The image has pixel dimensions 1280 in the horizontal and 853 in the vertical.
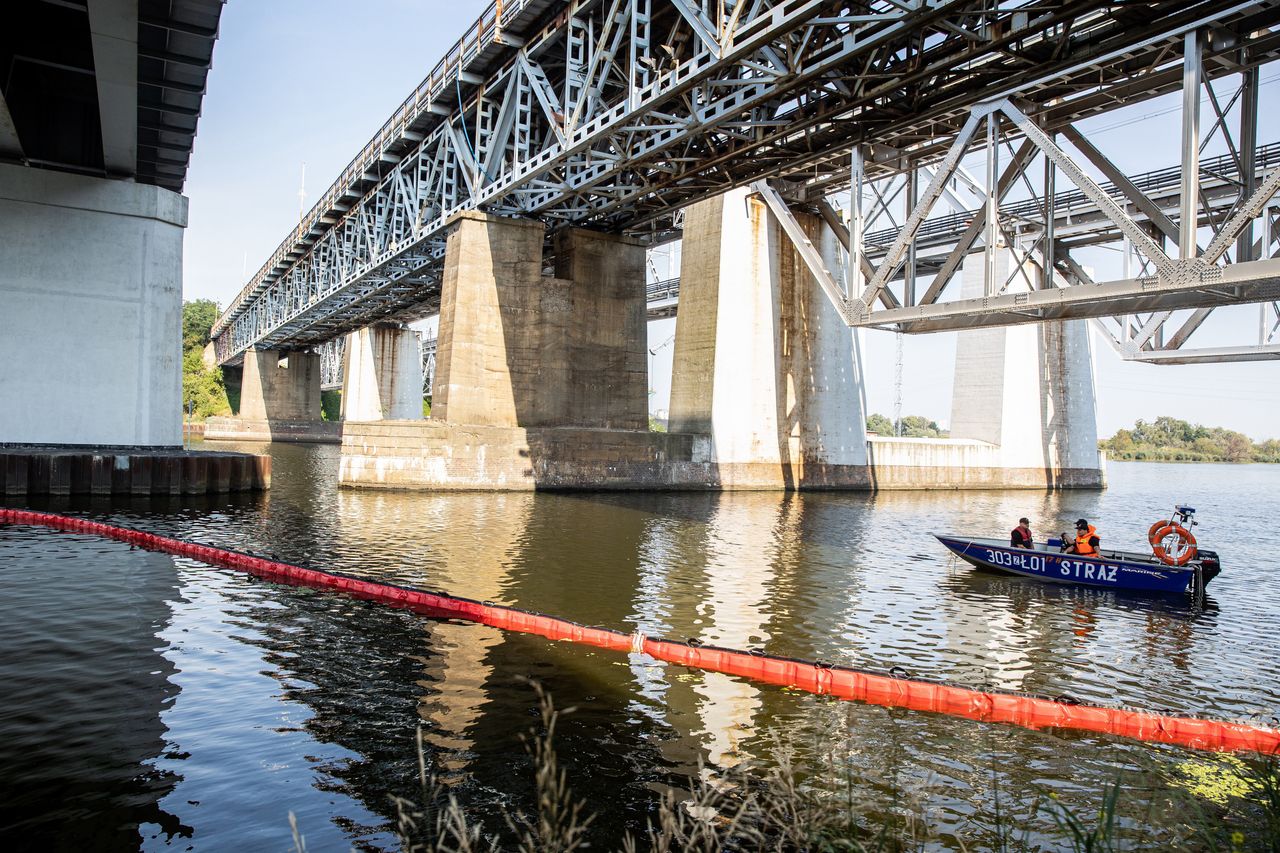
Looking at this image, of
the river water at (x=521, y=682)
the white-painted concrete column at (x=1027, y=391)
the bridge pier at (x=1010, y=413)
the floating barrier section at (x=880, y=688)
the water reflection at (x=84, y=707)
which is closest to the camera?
the water reflection at (x=84, y=707)

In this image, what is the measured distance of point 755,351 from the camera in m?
43.6

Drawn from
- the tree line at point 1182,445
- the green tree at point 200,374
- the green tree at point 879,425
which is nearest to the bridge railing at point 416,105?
the green tree at point 200,374

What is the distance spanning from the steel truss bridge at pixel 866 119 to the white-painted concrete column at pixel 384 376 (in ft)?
139

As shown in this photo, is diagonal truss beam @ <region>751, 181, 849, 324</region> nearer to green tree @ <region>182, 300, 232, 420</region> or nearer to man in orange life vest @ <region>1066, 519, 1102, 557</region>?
man in orange life vest @ <region>1066, 519, 1102, 557</region>

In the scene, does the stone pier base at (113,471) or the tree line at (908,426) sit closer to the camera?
the stone pier base at (113,471)

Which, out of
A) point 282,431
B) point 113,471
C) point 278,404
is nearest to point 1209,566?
point 113,471

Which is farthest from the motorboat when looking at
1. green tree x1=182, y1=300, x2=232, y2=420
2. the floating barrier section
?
green tree x1=182, y1=300, x2=232, y2=420

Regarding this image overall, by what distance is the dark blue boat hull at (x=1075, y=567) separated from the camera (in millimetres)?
18344

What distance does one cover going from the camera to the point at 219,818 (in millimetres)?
6684

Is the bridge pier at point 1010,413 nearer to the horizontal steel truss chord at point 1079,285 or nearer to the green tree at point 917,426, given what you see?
the horizontal steel truss chord at point 1079,285

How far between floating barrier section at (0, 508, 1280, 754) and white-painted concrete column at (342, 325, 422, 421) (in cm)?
7394

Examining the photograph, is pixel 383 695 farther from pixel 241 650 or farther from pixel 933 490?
pixel 933 490

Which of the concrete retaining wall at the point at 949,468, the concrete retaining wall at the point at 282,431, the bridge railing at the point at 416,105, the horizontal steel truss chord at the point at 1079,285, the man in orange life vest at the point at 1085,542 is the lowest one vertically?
the man in orange life vest at the point at 1085,542

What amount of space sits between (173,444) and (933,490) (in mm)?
39730
